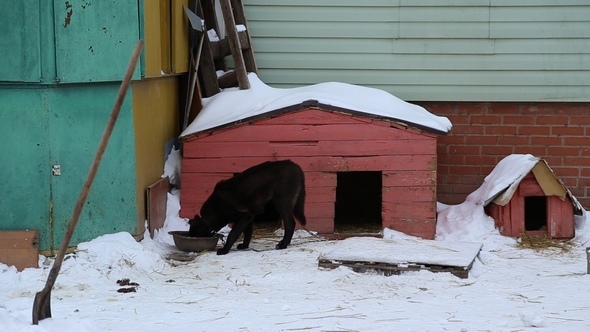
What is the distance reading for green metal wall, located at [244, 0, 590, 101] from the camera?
11094mm

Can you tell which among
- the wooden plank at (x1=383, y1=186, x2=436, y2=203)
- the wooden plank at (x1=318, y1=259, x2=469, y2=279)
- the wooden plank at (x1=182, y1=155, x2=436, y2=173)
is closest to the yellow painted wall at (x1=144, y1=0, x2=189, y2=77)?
the wooden plank at (x1=182, y1=155, x2=436, y2=173)

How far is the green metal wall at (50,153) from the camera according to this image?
8156 mm

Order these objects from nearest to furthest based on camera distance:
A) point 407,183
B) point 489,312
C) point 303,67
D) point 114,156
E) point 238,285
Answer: point 489,312
point 238,285
point 114,156
point 407,183
point 303,67

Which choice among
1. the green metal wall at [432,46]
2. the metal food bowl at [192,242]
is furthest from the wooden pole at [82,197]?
the green metal wall at [432,46]

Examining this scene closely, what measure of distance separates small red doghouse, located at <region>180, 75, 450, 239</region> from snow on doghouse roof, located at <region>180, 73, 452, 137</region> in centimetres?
7

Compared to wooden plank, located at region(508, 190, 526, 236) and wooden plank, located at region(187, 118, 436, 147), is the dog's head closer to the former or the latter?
wooden plank, located at region(187, 118, 436, 147)

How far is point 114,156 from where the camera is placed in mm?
8539

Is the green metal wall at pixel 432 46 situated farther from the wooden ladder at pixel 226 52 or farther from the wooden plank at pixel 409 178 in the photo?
the wooden plank at pixel 409 178

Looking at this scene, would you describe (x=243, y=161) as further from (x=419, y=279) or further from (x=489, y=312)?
(x=489, y=312)

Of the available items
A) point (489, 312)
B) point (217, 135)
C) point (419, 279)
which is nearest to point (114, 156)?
point (217, 135)

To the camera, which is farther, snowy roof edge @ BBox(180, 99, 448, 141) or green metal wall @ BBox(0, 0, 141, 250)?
snowy roof edge @ BBox(180, 99, 448, 141)

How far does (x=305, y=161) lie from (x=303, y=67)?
1.86 metres

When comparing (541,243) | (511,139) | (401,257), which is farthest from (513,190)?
(401,257)

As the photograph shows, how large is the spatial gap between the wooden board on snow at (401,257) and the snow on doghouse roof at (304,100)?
1498 millimetres
